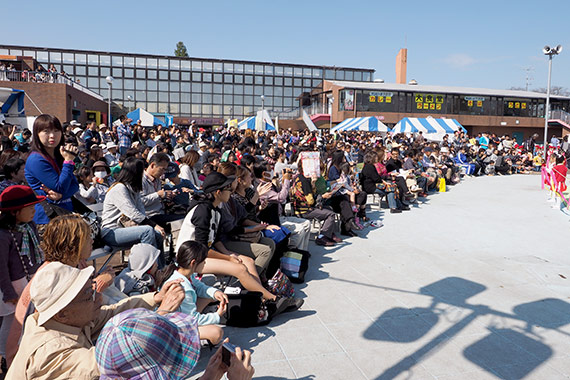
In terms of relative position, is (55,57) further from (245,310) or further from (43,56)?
(245,310)

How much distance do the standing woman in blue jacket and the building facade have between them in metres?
41.6

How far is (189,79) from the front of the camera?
154 ft

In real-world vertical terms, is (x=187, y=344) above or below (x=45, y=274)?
below

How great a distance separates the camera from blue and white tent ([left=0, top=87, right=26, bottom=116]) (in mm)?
17391

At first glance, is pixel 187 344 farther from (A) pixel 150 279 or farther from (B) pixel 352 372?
(A) pixel 150 279

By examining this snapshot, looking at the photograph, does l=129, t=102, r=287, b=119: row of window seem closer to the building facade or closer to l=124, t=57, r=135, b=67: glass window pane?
the building facade

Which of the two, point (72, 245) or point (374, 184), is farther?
point (374, 184)

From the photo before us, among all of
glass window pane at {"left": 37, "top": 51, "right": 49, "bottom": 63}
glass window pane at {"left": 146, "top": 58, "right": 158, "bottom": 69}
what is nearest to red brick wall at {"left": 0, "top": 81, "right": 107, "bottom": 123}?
glass window pane at {"left": 146, "top": 58, "right": 158, "bottom": 69}

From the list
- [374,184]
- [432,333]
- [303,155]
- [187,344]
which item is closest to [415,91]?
[374,184]

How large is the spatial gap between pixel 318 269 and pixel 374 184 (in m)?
4.65

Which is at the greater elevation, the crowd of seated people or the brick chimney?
the brick chimney

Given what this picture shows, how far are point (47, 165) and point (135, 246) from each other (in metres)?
1.13

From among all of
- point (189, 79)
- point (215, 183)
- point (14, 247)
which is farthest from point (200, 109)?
point (14, 247)

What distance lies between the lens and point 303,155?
7.68m
